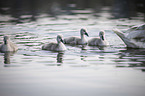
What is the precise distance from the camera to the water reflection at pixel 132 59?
956 centimetres

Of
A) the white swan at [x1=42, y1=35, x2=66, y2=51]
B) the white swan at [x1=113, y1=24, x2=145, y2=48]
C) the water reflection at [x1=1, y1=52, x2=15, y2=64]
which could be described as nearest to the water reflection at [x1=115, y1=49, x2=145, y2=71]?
the white swan at [x1=113, y1=24, x2=145, y2=48]

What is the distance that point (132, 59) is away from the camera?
10.5 metres

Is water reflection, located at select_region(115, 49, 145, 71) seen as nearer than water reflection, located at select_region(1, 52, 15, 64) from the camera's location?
Yes

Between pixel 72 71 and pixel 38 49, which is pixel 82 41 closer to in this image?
pixel 38 49

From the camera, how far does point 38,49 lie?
12688mm

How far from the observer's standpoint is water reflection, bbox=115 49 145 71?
31.4 ft

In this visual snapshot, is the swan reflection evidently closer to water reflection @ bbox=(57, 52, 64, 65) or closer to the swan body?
water reflection @ bbox=(57, 52, 64, 65)

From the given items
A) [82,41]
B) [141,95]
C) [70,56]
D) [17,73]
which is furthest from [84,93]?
[82,41]

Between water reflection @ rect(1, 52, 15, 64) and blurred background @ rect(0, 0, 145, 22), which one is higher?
blurred background @ rect(0, 0, 145, 22)

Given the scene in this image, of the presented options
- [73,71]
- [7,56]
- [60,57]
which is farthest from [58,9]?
[73,71]

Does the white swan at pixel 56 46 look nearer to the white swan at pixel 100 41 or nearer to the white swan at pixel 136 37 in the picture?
the white swan at pixel 100 41

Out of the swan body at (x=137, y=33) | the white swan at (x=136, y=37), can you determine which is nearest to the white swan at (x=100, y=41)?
the white swan at (x=136, y=37)

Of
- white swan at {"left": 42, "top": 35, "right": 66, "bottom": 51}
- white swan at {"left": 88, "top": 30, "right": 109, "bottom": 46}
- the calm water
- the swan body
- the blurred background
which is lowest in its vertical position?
the calm water

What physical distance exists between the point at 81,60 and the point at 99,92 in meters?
3.44
